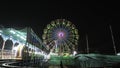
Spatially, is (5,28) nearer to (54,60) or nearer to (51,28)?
(54,60)

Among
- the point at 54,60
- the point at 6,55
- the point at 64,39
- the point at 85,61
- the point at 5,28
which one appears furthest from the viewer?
the point at 64,39

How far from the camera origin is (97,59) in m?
20.3

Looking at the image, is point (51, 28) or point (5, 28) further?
point (51, 28)

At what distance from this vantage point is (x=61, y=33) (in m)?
40.5

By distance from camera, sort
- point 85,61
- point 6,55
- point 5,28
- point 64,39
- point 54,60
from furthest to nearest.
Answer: point 64,39 → point 54,60 → point 6,55 → point 85,61 → point 5,28

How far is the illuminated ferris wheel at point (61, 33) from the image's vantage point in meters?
41.1

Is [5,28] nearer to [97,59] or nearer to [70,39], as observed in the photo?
[97,59]

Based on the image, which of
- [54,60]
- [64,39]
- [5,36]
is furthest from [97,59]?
[64,39]

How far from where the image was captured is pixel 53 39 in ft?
136

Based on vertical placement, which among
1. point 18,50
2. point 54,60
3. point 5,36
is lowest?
point 54,60

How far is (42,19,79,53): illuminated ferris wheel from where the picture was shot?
4114cm

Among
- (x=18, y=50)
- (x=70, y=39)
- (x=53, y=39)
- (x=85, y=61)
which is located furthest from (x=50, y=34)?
(x=85, y=61)

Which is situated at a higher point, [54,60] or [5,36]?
[5,36]

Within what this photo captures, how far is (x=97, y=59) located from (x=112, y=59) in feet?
7.70
